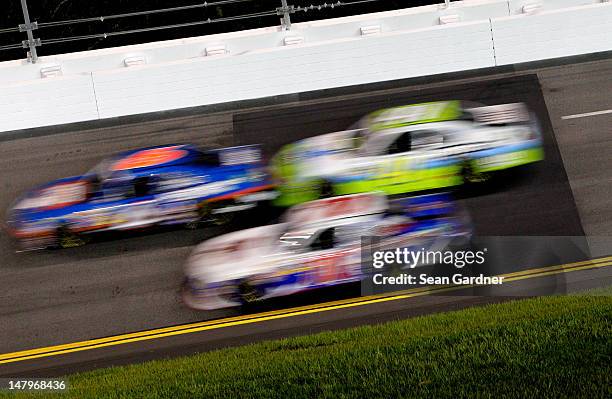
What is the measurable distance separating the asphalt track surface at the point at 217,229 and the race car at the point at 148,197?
0.42 metres

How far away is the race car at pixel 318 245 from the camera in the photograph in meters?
14.5

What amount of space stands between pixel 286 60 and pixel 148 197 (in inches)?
203

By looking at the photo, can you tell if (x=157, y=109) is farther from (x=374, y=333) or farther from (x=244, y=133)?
(x=374, y=333)

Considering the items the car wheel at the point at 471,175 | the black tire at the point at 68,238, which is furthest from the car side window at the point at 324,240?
the black tire at the point at 68,238

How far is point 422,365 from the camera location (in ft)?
39.1

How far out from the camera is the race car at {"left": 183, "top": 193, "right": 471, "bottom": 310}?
47.6ft

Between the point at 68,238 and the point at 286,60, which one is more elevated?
the point at 286,60

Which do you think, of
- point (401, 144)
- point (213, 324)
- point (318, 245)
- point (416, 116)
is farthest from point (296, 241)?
point (416, 116)

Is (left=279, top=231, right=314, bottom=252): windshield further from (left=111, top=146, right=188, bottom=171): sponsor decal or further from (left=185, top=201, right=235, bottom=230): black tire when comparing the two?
(left=111, top=146, right=188, bottom=171): sponsor decal

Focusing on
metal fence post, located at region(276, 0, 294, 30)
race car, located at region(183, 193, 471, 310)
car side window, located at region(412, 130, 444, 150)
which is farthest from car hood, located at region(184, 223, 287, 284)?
metal fence post, located at region(276, 0, 294, 30)

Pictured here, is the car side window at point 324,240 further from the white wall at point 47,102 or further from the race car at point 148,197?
the white wall at point 47,102

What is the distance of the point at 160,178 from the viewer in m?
16.3

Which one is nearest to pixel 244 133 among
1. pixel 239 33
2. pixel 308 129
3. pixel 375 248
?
pixel 308 129

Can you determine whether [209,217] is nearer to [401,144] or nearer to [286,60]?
[401,144]
